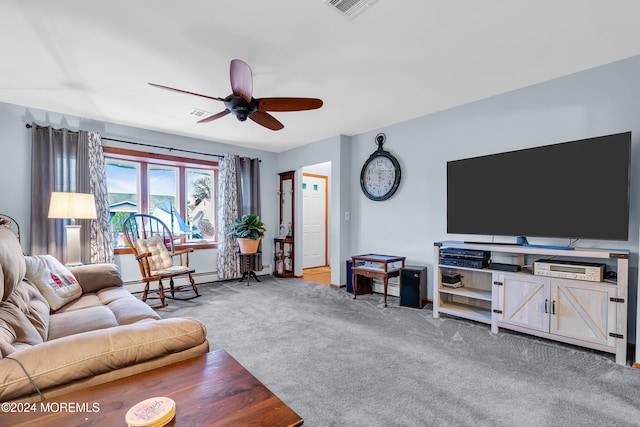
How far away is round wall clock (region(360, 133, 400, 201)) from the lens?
14.1ft

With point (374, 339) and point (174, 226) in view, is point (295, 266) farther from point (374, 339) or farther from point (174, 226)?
point (374, 339)

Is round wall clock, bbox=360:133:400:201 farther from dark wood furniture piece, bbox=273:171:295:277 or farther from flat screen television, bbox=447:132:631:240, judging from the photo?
dark wood furniture piece, bbox=273:171:295:277

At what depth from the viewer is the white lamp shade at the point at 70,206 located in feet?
10.7

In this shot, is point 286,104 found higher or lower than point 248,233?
higher

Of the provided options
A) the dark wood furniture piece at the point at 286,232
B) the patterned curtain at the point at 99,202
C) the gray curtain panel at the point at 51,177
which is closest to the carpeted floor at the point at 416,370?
the patterned curtain at the point at 99,202

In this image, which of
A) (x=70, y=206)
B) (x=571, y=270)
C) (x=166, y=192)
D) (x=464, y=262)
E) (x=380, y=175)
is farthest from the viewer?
(x=166, y=192)

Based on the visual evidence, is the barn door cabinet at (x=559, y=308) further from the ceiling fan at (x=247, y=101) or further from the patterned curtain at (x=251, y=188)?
the patterned curtain at (x=251, y=188)

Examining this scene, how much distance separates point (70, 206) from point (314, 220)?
4.36 m

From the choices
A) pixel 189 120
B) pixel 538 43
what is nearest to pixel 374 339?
pixel 538 43

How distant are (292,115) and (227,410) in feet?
11.7

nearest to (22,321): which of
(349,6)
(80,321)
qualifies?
(80,321)

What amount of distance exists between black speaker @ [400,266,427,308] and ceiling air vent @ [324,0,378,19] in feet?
9.28

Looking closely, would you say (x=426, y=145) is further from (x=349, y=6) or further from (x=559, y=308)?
(x=349, y=6)

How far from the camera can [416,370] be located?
2225 millimetres
